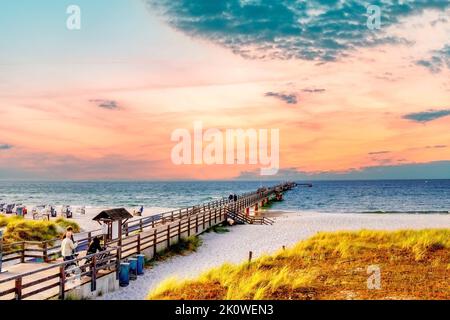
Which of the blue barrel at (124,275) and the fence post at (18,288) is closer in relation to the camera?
the fence post at (18,288)

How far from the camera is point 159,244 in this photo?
2014cm

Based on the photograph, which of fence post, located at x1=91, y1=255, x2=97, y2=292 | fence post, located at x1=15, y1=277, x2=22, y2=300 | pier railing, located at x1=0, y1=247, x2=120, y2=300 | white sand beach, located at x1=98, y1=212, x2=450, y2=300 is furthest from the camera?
white sand beach, located at x1=98, y1=212, x2=450, y2=300

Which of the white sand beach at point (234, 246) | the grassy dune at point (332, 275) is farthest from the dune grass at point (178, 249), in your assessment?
the grassy dune at point (332, 275)

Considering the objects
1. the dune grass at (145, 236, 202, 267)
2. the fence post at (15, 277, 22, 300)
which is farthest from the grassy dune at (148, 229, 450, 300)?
the dune grass at (145, 236, 202, 267)

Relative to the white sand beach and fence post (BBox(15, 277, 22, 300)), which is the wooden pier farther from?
the white sand beach

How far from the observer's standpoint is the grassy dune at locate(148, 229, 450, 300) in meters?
11.9

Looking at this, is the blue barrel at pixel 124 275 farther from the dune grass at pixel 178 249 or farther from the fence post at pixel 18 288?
the fence post at pixel 18 288

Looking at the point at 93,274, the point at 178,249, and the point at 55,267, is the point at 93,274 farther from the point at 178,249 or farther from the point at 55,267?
the point at 178,249

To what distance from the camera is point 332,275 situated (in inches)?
563

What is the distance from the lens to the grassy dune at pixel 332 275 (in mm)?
11867

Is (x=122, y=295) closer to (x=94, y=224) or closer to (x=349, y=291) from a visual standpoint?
(x=349, y=291)

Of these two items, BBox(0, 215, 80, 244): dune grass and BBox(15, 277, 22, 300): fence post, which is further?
BBox(0, 215, 80, 244): dune grass

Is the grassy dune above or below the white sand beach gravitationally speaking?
above

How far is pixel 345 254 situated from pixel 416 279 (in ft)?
15.7
